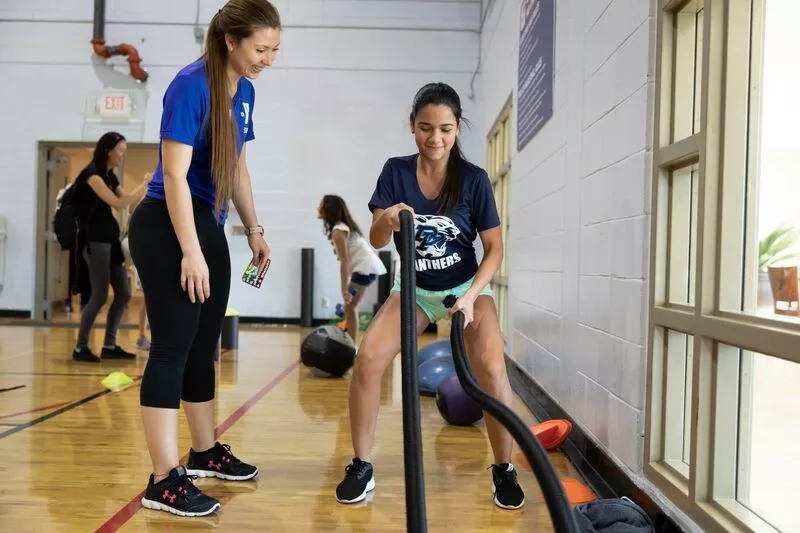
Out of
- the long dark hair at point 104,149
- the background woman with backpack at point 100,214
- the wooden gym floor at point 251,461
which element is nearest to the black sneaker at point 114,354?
the background woman with backpack at point 100,214

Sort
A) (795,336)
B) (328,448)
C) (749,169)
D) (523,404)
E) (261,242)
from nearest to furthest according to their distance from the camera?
(795,336), (749,169), (261,242), (328,448), (523,404)

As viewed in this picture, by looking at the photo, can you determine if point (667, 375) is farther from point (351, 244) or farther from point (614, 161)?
point (351, 244)

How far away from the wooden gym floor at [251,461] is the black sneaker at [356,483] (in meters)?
0.03

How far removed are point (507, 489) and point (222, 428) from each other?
1.33 meters

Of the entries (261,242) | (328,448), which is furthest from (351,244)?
(261,242)

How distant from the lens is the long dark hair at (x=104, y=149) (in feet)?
14.0

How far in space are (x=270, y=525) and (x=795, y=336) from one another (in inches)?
49.9

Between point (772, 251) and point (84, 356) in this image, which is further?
point (84, 356)

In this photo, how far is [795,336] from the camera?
1208mm

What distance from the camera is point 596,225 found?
2.40 metres

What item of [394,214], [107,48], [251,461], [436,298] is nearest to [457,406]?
[251,461]

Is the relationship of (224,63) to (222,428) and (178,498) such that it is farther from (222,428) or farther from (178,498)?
(222,428)

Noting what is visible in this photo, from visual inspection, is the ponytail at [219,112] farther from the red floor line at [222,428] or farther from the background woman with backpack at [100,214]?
the background woman with backpack at [100,214]

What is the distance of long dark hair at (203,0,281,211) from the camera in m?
1.78
